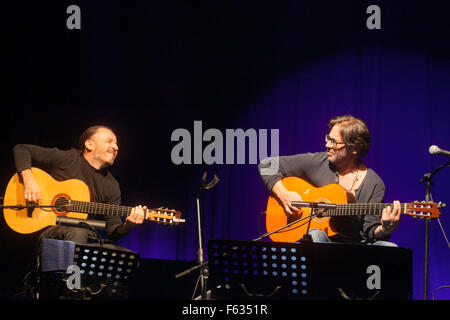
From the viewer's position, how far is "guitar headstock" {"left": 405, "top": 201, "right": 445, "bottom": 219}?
347cm

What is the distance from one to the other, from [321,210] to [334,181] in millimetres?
500

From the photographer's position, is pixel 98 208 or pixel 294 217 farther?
pixel 98 208

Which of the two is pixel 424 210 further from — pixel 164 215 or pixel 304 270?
pixel 164 215

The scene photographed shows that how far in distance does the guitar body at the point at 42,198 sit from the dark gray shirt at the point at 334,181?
1.76m

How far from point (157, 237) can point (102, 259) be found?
2622 mm

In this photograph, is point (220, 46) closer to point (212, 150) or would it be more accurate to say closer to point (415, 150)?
point (212, 150)

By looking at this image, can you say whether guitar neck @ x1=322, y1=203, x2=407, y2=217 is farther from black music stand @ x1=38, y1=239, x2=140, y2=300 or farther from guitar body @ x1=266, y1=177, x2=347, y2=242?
black music stand @ x1=38, y1=239, x2=140, y2=300

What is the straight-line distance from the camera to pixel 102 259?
3.23 m

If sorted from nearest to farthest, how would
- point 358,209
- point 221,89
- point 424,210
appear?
point 424,210 → point 358,209 → point 221,89

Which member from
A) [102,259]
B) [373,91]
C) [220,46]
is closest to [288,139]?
[373,91]

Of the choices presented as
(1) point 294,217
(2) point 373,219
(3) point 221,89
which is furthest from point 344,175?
(3) point 221,89

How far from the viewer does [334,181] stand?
421cm

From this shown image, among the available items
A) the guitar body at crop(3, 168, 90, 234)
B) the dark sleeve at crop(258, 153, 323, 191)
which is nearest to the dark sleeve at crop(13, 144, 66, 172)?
the guitar body at crop(3, 168, 90, 234)
